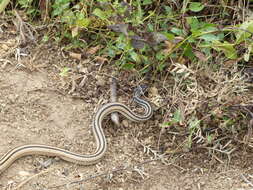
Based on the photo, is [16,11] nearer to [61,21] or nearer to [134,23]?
[61,21]

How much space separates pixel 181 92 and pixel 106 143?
0.98 m

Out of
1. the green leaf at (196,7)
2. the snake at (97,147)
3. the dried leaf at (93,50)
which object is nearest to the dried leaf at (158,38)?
the green leaf at (196,7)

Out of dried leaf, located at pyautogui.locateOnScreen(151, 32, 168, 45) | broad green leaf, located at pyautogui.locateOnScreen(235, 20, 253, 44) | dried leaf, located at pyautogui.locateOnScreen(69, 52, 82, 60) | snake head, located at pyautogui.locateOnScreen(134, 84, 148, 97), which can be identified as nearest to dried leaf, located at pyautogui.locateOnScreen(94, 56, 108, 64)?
dried leaf, located at pyautogui.locateOnScreen(69, 52, 82, 60)

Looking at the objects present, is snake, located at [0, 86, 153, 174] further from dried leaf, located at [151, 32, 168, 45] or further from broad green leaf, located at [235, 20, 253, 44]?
broad green leaf, located at [235, 20, 253, 44]

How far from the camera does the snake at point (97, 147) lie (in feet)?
14.2

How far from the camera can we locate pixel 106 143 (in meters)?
4.65

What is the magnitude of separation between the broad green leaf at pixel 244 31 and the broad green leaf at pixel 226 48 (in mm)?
107

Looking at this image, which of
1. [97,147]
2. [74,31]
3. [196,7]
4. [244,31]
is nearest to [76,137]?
[97,147]

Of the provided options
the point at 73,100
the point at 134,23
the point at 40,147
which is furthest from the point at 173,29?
the point at 40,147

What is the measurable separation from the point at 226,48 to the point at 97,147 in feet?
5.64

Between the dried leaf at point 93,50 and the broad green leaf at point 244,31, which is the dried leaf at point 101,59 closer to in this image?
the dried leaf at point 93,50

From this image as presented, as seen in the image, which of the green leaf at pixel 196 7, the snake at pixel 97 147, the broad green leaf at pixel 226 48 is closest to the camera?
the snake at pixel 97 147

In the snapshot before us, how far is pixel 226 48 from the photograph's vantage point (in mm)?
4750

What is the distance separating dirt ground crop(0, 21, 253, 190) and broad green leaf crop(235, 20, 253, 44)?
47.0 inches
